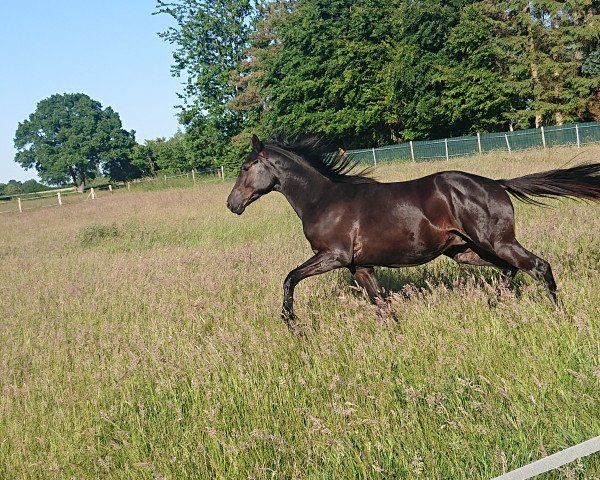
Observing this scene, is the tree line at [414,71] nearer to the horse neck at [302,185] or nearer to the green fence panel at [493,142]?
the green fence panel at [493,142]

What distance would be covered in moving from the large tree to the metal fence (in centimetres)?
5851

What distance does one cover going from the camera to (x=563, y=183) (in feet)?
20.1

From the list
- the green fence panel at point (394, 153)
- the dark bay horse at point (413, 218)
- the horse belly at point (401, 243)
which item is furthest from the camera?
the green fence panel at point (394, 153)

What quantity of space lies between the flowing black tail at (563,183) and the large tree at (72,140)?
3451 inches

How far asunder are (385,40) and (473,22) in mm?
6847

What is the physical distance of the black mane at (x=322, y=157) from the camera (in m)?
6.73

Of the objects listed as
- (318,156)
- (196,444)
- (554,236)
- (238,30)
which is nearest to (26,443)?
(196,444)

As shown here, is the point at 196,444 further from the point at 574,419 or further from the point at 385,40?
the point at 385,40

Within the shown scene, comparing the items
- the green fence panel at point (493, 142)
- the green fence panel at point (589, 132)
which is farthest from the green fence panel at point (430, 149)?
the green fence panel at point (589, 132)

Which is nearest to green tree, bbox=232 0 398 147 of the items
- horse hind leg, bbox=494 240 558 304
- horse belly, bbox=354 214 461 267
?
horse belly, bbox=354 214 461 267

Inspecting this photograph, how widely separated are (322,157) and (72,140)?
92742 mm

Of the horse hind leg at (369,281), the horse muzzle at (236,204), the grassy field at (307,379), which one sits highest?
the horse muzzle at (236,204)

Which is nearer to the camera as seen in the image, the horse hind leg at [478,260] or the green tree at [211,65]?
the horse hind leg at [478,260]

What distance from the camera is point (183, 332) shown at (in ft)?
19.8
